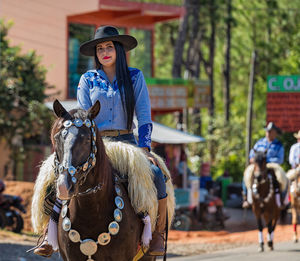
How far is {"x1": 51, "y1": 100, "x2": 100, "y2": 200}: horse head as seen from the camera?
5273 millimetres

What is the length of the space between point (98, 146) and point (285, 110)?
17297 millimetres

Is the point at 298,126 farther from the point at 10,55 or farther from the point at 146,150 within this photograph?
the point at 146,150

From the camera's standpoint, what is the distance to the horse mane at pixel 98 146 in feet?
18.4

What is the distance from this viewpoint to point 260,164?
15.5 meters

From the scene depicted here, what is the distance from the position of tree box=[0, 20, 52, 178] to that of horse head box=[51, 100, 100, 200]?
1420 cm

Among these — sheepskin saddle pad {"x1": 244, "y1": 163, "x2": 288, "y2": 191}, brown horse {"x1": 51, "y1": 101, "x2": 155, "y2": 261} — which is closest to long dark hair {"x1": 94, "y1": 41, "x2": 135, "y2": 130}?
brown horse {"x1": 51, "y1": 101, "x2": 155, "y2": 261}

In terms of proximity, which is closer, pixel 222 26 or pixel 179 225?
pixel 179 225

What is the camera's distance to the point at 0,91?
1961 centimetres

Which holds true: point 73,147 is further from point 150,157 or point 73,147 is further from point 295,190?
point 295,190

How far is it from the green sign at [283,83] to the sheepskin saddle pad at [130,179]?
16.5 meters

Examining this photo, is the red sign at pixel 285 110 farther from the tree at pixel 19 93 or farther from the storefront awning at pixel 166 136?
the tree at pixel 19 93

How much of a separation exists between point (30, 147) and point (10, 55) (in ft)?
10.9

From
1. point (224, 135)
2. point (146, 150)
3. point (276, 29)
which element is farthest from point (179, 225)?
point (276, 29)

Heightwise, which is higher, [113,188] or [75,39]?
[75,39]
